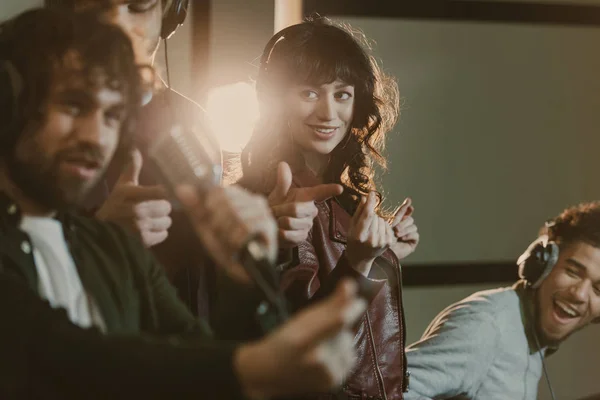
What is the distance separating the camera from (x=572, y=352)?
2172 mm

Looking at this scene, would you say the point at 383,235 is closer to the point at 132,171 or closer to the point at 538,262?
the point at 132,171

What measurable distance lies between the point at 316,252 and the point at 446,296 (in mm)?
1017

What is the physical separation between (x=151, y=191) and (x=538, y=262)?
994 millimetres

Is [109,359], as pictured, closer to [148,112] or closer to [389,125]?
[148,112]

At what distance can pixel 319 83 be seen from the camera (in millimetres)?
1130

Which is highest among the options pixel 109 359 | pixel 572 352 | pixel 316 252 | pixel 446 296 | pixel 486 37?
pixel 486 37

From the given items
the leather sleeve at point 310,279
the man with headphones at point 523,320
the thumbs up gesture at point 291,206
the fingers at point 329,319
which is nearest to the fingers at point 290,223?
the thumbs up gesture at point 291,206

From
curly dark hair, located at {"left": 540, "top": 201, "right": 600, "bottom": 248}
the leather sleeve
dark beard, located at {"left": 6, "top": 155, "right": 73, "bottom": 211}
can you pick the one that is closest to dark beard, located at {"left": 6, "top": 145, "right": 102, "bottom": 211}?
dark beard, located at {"left": 6, "top": 155, "right": 73, "bottom": 211}

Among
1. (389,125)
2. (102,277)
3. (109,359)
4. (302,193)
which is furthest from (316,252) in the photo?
(109,359)

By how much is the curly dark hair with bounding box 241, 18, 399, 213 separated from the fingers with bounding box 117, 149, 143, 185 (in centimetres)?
26

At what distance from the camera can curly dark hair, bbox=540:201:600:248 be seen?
1577mm

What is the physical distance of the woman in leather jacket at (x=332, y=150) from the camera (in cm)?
112

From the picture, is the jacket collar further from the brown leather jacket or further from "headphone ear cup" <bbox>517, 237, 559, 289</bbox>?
the brown leather jacket

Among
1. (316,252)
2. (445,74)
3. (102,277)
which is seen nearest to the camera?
(102,277)
